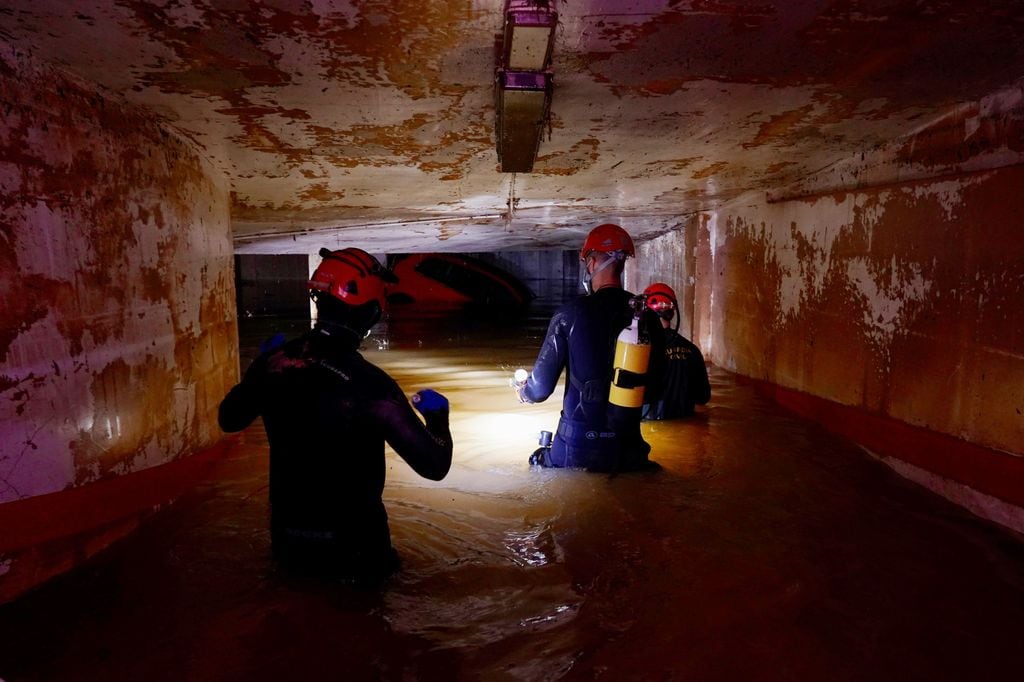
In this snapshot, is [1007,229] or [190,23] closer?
[190,23]

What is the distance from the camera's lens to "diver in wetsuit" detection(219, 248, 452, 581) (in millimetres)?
2432

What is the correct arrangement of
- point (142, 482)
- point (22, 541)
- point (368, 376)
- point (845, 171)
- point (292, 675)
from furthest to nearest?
point (845, 171) < point (142, 482) < point (22, 541) < point (368, 376) < point (292, 675)

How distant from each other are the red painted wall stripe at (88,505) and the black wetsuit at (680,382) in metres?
3.88

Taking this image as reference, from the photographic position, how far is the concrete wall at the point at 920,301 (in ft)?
11.6

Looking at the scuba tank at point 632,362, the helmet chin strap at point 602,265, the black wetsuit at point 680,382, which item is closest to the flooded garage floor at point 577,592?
the scuba tank at point 632,362

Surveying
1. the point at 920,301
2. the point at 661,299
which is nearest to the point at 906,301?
A: the point at 920,301

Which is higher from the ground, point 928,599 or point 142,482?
point 142,482

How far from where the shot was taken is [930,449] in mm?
4070

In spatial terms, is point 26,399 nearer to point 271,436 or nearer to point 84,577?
point 84,577

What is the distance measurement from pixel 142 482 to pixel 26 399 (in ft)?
3.26

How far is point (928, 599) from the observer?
9.09 feet

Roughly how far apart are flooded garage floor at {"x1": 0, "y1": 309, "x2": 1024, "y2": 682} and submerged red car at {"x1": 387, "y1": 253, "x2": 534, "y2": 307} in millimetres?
15605

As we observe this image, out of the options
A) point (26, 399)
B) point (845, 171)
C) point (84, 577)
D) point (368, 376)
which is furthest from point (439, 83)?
point (845, 171)

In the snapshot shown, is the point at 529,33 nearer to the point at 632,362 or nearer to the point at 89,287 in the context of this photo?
the point at 632,362
